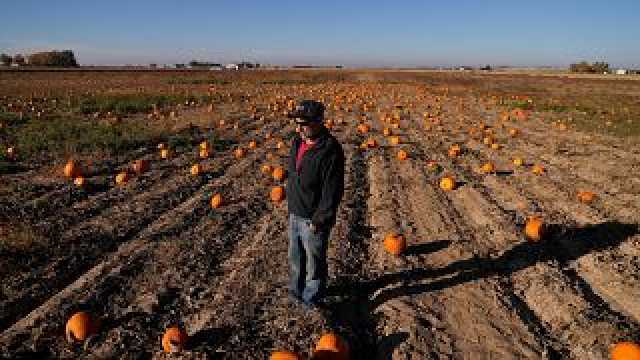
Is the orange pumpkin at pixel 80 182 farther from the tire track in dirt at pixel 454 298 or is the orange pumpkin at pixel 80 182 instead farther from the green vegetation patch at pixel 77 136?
the tire track in dirt at pixel 454 298

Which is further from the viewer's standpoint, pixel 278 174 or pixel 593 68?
pixel 593 68

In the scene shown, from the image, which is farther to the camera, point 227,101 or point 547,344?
point 227,101

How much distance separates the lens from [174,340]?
5.32m

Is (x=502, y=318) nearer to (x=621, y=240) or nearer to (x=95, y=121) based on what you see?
(x=621, y=240)

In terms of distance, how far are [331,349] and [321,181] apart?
5.30 ft

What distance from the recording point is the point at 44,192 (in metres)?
10.4

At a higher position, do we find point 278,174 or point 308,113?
point 308,113

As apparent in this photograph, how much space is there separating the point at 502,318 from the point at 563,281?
1.40 m

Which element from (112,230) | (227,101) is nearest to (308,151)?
(112,230)

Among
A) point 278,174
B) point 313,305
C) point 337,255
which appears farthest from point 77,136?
point 313,305

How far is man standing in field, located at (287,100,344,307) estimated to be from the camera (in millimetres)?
5715

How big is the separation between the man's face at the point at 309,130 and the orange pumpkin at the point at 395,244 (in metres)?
2.53

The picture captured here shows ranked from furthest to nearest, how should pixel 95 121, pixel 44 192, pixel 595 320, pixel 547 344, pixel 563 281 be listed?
pixel 95 121
pixel 44 192
pixel 563 281
pixel 595 320
pixel 547 344

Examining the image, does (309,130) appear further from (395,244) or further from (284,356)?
(395,244)
